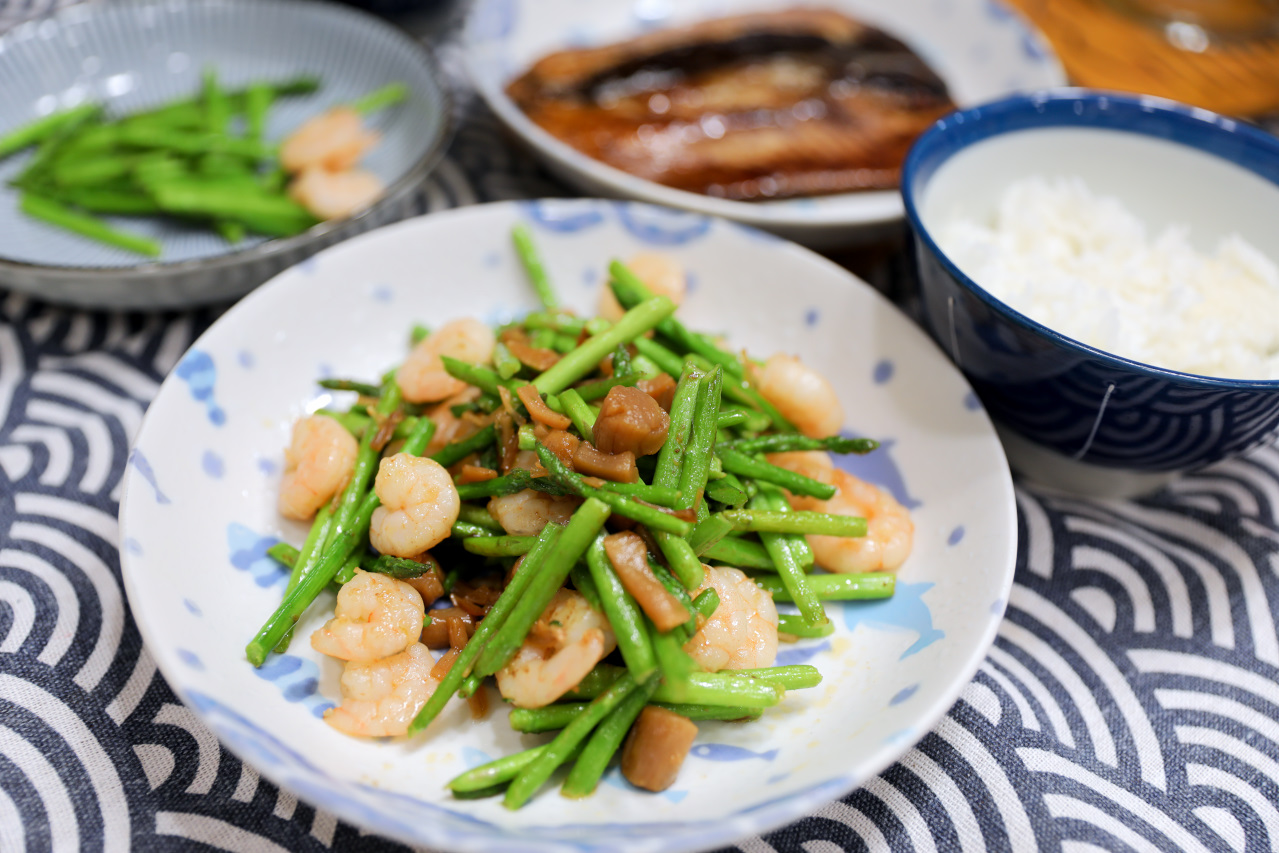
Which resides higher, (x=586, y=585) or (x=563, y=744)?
(x=586, y=585)

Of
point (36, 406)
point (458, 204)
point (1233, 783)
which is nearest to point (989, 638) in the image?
point (1233, 783)

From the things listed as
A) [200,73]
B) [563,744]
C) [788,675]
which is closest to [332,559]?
[563,744]

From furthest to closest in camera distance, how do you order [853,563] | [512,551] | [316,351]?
[316,351] → [853,563] → [512,551]

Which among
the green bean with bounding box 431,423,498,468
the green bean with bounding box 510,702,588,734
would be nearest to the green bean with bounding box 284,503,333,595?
the green bean with bounding box 431,423,498,468

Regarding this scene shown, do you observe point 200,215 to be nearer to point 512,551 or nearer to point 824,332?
point 512,551

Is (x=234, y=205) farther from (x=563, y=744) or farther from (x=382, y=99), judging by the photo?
(x=563, y=744)

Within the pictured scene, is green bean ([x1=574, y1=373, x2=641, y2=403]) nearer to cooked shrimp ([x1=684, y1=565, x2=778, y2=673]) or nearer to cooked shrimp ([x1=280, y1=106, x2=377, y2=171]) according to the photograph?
cooked shrimp ([x1=684, y1=565, x2=778, y2=673])

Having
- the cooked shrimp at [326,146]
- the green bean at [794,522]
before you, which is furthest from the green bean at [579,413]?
the cooked shrimp at [326,146]
